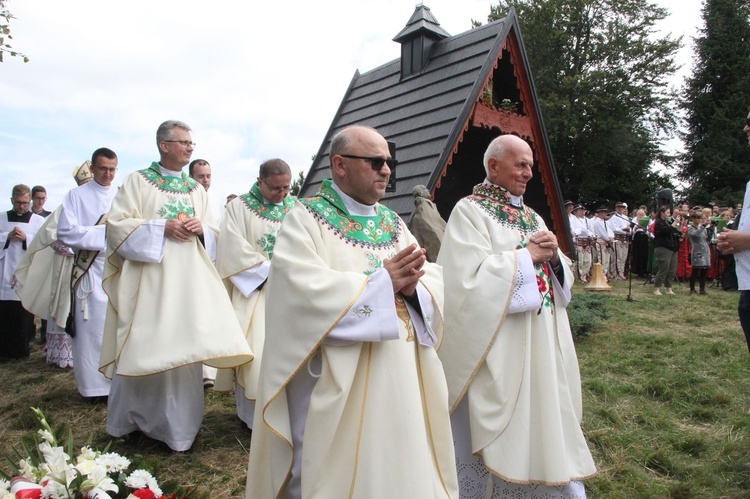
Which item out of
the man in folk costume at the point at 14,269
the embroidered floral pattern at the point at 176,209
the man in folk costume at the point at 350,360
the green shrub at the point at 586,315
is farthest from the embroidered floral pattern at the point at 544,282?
the man in folk costume at the point at 14,269

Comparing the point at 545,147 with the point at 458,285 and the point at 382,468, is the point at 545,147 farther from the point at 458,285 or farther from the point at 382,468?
the point at 382,468

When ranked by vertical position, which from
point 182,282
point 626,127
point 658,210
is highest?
point 626,127

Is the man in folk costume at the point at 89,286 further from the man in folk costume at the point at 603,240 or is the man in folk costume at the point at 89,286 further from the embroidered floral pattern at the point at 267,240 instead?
the man in folk costume at the point at 603,240

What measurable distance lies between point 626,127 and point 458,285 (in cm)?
3218

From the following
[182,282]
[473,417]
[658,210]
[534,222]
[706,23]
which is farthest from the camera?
[706,23]

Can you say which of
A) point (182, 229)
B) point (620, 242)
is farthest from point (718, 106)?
point (182, 229)

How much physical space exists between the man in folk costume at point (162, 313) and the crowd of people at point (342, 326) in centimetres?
1

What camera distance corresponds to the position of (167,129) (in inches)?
167

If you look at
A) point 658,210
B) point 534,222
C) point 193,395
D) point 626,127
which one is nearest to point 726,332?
point 658,210

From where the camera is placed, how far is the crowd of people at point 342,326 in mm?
2359

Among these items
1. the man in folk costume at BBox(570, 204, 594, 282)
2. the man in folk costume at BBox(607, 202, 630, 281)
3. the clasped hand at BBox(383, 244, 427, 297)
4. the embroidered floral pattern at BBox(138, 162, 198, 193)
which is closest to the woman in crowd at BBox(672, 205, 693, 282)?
the man in folk costume at BBox(607, 202, 630, 281)

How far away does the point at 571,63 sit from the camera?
3294 centimetres

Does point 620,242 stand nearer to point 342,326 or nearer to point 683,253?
point 683,253

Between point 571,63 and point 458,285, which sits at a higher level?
point 571,63
